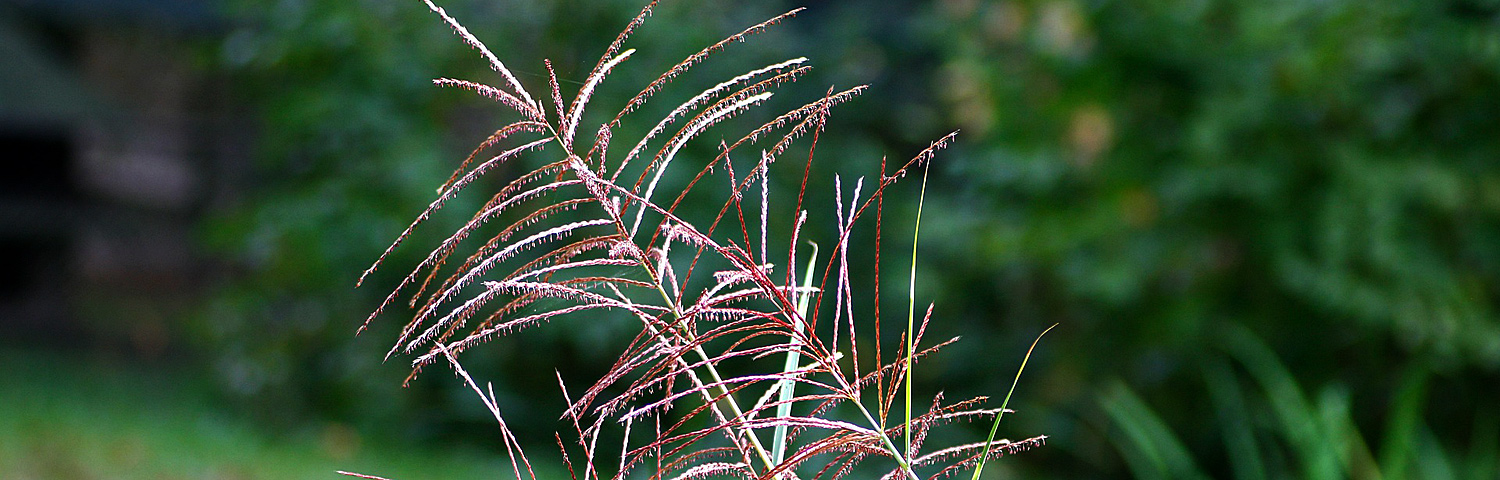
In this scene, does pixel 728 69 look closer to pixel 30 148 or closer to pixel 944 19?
pixel 944 19

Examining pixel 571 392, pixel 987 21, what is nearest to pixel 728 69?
pixel 987 21

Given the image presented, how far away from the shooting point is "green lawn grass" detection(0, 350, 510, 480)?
404cm

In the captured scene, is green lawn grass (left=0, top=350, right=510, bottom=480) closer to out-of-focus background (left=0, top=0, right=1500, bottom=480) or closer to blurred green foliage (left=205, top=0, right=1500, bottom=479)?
out-of-focus background (left=0, top=0, right=1500, bottom=480)

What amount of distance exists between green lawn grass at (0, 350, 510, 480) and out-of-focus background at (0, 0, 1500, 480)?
0.08ft

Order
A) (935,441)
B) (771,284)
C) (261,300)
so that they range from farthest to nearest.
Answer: (261,300)
(935,441)
(771,284)

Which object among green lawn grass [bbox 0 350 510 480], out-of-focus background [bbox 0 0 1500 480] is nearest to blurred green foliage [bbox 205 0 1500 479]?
out-of-focus background [bbox 0 0 1500 480]

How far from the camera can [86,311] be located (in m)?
8.59

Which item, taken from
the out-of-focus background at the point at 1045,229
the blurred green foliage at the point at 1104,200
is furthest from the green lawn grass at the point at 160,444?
the blurred green foliage at the point at 1104,200

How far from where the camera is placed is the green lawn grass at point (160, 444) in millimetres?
4043

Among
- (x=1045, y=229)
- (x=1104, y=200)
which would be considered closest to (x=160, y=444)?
(x=1045, y=229)

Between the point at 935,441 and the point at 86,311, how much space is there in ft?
23.9

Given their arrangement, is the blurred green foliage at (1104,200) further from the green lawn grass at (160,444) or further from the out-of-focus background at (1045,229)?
the green lawn grass at (160,444)

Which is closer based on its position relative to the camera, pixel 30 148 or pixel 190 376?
pixel 190 376

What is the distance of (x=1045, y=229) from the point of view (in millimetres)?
3805
